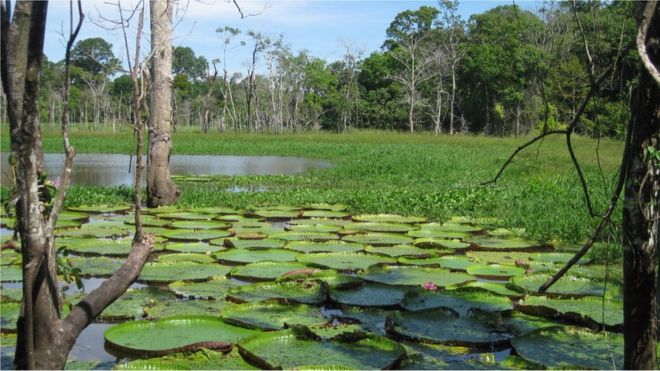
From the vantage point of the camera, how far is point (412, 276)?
559cm

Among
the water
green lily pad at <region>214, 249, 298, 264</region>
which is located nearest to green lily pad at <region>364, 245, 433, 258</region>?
green lily pad at <region>214, 249, 298, 264</region>

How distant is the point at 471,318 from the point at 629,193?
6.67 ft

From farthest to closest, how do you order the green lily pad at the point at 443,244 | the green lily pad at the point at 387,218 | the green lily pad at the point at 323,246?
the green lily pad at the point at 387,218 < the green lily pad at the point at 443,244 < the green lily pad at the point at 323,246

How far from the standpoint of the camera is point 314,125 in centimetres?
5484

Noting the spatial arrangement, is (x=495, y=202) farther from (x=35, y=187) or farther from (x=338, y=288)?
(x=35, y=187)

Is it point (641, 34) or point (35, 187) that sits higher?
point (641, 34)

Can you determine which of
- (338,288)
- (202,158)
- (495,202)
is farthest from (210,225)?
(202,158)

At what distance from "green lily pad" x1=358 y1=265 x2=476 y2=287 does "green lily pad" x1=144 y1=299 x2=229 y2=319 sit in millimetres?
1360

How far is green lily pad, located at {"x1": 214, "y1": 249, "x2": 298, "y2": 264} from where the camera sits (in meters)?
6.17

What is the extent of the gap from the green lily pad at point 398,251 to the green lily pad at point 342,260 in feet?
0.55

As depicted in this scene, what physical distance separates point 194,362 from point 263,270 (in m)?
2.24

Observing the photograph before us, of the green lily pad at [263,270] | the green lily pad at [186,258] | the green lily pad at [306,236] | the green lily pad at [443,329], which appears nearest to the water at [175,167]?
the green lily pad at [306,236]

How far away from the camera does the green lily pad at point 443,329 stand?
3945 mm

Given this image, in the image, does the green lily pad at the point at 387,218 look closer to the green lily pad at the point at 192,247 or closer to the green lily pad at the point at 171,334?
the green lily pad at the point at 192,247
